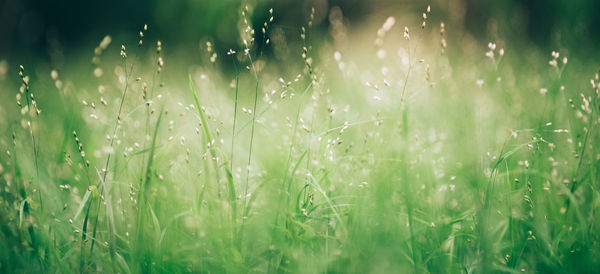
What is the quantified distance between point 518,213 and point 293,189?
2.37 ft

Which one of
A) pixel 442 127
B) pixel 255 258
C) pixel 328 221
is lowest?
pixel 255 258

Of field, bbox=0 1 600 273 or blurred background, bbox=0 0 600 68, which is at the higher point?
blurred background, bbox=0 0 600 68

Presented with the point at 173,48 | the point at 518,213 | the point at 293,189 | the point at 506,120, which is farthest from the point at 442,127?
the point at 173,48

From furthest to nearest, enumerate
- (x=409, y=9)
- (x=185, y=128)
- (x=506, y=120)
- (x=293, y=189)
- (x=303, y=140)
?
(x=409, y=9) → (x=185, y=128) → (x=506, y=120) → (x=303, y=140) → (x=293, y=189)

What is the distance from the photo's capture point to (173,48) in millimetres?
5707

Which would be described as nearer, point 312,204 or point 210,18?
point 312,204

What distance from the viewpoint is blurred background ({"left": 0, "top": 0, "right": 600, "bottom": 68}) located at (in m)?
4.52

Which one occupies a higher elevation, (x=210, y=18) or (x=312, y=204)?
(x=210, y=18)

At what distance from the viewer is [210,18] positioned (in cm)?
527

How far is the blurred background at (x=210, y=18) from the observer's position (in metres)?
4.52

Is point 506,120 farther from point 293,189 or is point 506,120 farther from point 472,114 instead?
point 293,189

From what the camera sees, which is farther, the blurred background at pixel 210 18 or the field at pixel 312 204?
the blurred background at pixel 210 18

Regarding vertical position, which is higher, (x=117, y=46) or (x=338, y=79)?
(x=117, y=46)

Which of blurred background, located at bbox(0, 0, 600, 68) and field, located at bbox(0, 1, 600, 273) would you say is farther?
blurred background, located at bbox(0, 0, 600, 68)
